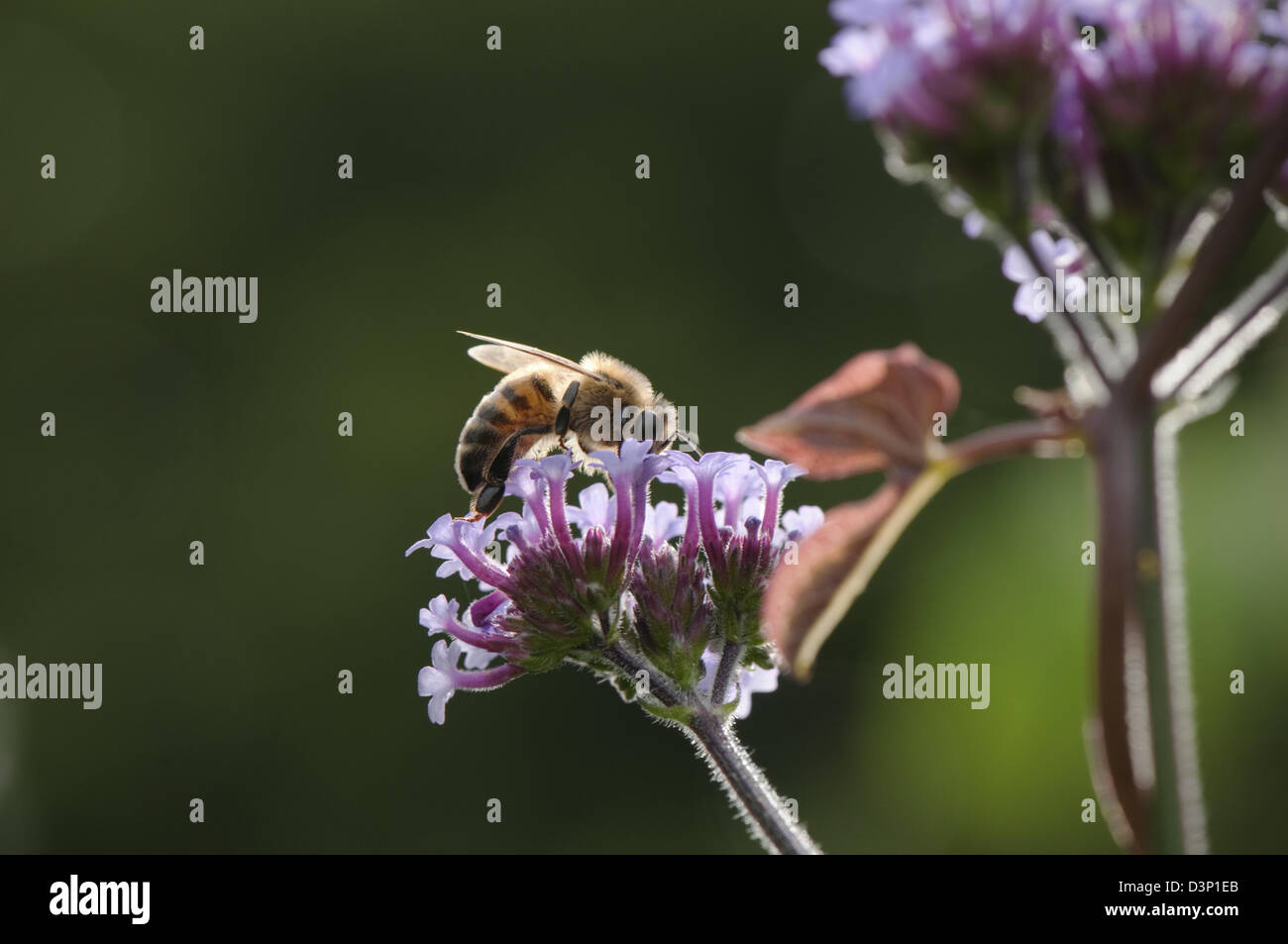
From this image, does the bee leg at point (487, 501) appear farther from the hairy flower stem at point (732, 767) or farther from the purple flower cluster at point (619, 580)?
the hairy flower stem at point (732, 767)

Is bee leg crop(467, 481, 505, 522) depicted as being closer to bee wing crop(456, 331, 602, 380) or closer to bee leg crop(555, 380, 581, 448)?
bee leg crop(555, 380, 581, 448)

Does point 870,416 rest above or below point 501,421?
below

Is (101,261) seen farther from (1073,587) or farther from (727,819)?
(1073,587)

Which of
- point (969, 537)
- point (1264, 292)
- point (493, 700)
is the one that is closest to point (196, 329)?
point (493, 700)

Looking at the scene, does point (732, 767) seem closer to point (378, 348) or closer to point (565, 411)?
point (565, 411)

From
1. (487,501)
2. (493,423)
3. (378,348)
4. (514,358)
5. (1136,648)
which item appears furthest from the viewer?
(378,348)

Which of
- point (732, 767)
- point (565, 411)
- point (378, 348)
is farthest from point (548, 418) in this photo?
point (378, 348)

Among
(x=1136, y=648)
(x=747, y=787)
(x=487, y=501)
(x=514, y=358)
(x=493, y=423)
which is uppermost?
(x=514, y=358)
